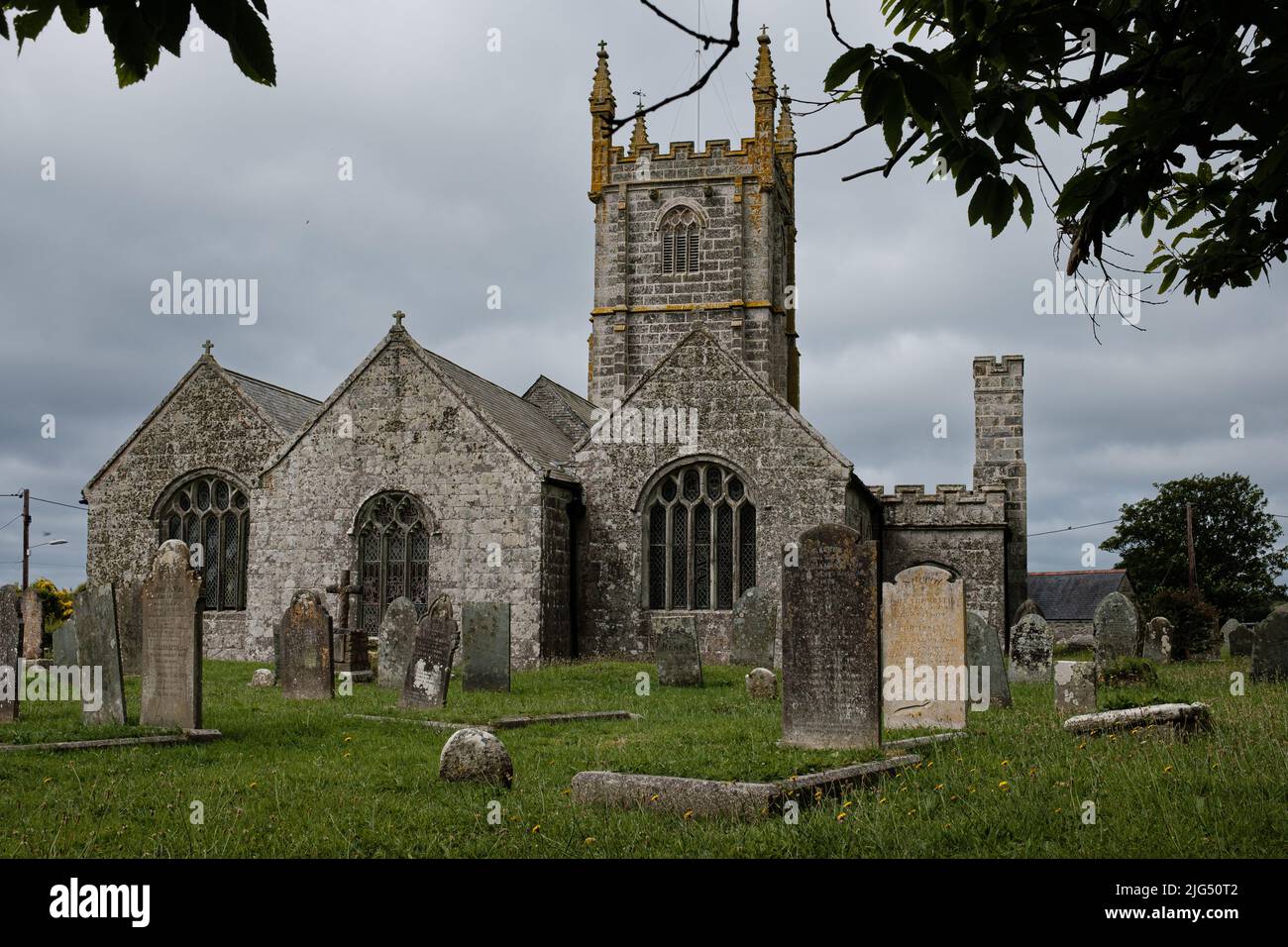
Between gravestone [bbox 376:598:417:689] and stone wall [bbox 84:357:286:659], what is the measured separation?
897cm

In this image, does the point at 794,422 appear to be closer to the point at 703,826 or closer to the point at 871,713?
the point at 871,713

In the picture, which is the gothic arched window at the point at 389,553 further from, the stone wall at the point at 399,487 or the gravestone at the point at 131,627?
the gravestone at the point at 131,627

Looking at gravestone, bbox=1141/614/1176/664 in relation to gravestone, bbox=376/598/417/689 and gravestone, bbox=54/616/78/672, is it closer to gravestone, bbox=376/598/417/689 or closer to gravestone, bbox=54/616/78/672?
gravestone, bbox=376/598/417/689

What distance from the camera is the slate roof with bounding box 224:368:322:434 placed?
968 inches

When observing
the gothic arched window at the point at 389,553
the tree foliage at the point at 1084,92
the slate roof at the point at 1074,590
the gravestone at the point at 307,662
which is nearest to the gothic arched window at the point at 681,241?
the gothic arched window at the point at 389,553

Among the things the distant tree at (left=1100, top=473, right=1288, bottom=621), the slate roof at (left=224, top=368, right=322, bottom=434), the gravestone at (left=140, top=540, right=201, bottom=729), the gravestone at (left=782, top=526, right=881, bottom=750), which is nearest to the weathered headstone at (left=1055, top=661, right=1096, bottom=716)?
the gravestone at (left=782, top=526, right=881, bottom=750)

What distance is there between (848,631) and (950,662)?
197cm

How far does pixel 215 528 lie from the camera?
23859 millimetres

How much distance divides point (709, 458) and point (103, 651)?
12.0 meters

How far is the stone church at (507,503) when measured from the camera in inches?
791

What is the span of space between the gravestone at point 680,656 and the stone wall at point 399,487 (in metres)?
4.04

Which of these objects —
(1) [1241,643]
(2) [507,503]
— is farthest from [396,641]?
(1) [1241,643]
